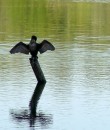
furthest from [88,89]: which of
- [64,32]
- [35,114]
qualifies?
[64,32]

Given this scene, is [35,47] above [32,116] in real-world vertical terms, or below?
above

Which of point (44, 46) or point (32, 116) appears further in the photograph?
point (44, 46)

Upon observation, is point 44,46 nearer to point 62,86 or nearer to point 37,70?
point 37,70

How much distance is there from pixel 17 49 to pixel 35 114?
5583 millimetres

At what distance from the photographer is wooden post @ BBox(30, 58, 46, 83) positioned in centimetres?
2830

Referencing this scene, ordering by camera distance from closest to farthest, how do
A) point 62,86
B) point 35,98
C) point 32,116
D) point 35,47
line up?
point 32,116 < point 35,98 < point 35,47 < point 62,86

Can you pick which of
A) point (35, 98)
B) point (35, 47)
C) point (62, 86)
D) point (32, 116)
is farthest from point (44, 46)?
point (32, 116)

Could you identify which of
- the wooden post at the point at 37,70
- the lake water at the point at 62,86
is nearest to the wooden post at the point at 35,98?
the lake water at the point at 62,86

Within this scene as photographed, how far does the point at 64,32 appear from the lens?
53.2 m

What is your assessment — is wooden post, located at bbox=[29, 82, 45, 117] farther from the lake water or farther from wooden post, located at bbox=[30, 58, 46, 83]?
wooden post, located at bbox=[30, 58, 46, 83]

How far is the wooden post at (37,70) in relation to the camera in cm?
2830

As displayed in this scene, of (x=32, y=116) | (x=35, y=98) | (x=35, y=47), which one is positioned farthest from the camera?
(x=35, y=47)

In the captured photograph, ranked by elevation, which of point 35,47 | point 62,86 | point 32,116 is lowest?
point 62,86

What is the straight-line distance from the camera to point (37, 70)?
93.1ft
